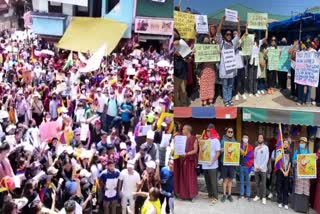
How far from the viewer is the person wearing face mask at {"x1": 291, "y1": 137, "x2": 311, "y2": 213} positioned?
1067mm

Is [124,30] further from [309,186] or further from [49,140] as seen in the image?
[309,186]

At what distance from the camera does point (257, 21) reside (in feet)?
3.55

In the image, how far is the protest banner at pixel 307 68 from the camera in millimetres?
1034

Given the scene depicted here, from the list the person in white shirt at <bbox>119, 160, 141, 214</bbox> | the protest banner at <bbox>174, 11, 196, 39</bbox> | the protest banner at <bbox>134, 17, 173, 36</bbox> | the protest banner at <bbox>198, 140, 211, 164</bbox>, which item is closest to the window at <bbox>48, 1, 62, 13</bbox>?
the protest banner at <bbox>134, 17, 173, 36</bbox>

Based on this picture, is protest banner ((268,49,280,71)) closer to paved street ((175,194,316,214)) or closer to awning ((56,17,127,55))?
paved street ((175,194,316,214))

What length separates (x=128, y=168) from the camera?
75.4 inches

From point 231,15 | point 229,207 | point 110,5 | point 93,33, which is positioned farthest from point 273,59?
point 93,33

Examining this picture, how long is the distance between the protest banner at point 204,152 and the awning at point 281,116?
0.36 feet

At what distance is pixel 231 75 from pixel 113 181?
1.10m

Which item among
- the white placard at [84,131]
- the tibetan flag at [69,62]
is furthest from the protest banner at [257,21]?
the tibetan flag at [69,62]

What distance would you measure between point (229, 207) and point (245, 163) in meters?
0.12

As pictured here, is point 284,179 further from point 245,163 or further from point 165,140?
point 165,140

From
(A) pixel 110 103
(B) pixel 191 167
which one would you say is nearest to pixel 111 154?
(A) pixel 110 103

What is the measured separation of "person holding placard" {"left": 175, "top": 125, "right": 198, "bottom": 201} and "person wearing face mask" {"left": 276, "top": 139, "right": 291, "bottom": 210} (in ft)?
0.68
